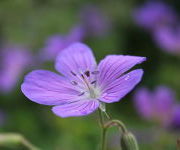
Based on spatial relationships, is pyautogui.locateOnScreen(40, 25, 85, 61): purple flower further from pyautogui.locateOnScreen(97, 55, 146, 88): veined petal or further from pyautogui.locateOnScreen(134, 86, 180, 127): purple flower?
pyautogui.locateOnScreen(97, 55, 146, 88): veined petal


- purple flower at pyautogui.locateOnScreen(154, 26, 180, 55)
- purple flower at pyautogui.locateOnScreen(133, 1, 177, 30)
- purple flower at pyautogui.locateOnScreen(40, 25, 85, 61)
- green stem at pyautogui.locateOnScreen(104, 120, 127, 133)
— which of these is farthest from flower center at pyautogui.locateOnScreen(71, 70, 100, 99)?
purple flower at pyautogui.locateOnScreen(133, 1, 177, 30)

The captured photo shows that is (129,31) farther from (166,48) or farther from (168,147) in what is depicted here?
(168,147)

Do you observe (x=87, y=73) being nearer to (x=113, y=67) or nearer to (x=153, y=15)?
(x=113, y=67)

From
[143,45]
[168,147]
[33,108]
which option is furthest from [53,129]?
[143,45]

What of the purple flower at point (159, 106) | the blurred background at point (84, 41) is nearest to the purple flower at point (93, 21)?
the blurred background at point (84, 41)

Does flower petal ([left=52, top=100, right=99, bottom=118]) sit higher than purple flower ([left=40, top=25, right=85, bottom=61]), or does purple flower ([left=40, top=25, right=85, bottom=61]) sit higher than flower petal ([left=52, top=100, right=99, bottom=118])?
flower petal ([left=52, top=100, right=99, bottom=118])

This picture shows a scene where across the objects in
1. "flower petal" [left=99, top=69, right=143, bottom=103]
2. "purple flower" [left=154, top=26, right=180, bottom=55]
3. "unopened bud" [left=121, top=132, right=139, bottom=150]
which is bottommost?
"purple flower" [left=154, top=26, right=180, bottom=55]

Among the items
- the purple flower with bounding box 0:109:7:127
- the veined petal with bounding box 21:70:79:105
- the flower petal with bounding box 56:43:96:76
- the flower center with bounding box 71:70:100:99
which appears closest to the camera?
the veined petal with bounding box 21:70:79:105
